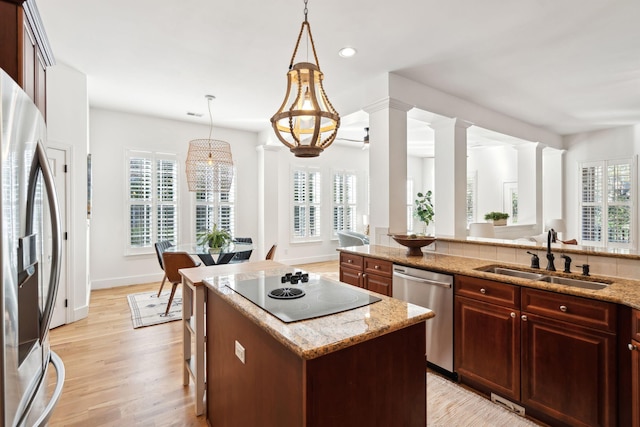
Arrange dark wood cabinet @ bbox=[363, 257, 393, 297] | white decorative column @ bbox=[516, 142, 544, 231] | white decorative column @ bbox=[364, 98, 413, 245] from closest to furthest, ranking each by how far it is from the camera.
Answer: dark wood cabinet @ bbox=[363, 257, 393, 297]
white decorative column @ bbox=[364, 98, 413, 245]
white decorative column @ bbox=[516, 142, 544, 231]

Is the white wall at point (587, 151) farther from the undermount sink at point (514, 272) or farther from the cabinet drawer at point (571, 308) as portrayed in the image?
the cabinet drawer at point (571, 308)

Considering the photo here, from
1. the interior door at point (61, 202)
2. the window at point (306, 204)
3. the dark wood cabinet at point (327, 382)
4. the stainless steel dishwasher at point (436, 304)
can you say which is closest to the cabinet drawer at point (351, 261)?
the stainless steel dishwasher at point (436, 304)

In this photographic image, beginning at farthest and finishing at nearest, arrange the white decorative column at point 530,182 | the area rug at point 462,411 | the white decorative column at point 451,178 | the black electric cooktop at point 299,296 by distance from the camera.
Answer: the white decorative column at point 530,182 → the white decorative column at point 451,178 → the area rug at point 462,411 → the black electric cooktop at point 299,296

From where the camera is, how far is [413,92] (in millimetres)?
3934

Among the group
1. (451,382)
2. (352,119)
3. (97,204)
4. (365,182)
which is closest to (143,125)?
(97,204)

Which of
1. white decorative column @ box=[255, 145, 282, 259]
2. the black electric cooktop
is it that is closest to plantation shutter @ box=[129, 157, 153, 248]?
white decorative column @ box=[255, 145, 282, 259]

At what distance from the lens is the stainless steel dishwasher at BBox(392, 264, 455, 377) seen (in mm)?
2545

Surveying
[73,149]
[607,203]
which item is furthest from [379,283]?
[607,203]

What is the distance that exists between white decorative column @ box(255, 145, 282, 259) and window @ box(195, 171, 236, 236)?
1.90ft

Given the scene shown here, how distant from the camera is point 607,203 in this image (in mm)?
6305

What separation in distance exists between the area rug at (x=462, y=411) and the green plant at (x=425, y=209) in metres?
6.93

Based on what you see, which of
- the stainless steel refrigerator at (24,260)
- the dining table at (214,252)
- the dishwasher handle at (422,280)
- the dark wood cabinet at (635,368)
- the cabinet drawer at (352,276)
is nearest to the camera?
the stainless steel refrigerator at (24,260)

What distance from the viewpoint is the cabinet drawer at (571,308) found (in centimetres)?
178

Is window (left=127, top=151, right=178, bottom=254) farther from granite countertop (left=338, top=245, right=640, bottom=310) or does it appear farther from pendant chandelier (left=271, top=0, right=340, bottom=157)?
pendant chandelier (left=271, top=0, right=340, bottom=157)
